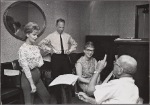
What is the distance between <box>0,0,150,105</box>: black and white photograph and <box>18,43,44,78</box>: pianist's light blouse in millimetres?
11

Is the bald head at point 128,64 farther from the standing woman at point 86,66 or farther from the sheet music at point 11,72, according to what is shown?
the sheet music at point 11,72

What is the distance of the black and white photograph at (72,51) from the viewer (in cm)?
199

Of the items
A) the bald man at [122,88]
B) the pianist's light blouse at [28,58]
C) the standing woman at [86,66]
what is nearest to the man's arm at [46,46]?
the standing woman at [86,66]

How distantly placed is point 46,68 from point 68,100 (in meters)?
0.91

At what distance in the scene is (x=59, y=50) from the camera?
11.6 ft

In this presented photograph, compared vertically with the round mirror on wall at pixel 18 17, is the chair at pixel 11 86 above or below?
below

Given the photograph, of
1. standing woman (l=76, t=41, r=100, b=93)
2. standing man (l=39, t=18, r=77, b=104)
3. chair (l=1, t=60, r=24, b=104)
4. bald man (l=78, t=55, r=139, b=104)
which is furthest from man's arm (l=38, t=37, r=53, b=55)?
bald man (l=78, t=55, r=139, b=104)

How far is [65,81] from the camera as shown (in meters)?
2.35

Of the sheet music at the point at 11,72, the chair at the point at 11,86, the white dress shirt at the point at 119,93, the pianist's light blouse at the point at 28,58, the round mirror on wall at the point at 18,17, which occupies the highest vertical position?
the round mirror on wall at the point at 18,17

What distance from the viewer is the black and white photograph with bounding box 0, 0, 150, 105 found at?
6.52ft

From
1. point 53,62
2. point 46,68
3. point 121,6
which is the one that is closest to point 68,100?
point 53,62

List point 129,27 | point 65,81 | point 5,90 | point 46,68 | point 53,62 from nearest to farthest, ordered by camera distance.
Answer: point 65,81, point 5,90, point 53,62, point 46,68, point 129,27

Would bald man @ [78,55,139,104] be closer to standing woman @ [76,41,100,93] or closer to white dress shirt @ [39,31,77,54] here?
standing woman @ [76,41,100,93]

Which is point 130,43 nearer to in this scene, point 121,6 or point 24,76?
point 24,76
